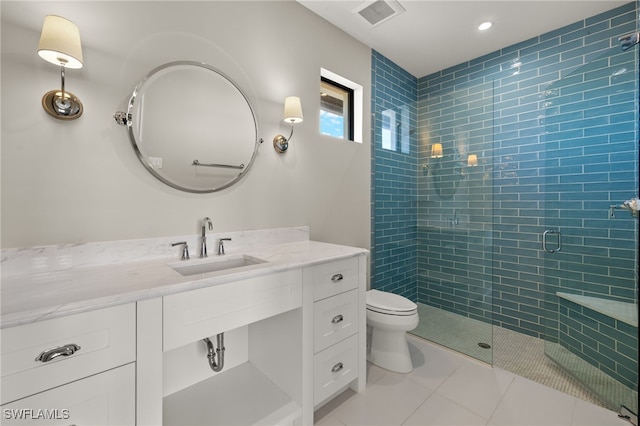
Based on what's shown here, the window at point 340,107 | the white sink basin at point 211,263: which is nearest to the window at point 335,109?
the window at point 340,107

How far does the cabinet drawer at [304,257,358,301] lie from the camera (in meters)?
1.43

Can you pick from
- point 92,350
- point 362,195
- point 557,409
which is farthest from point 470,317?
point 92,350

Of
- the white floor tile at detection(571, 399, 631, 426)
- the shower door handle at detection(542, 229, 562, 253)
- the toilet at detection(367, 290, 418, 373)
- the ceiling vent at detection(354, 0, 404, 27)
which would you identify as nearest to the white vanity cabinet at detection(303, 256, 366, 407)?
the toilet at detection(367, 290, 418, 373)

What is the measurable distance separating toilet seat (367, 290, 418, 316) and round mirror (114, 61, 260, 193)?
4.30 ft

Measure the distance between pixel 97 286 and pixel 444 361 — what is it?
222 centimetres

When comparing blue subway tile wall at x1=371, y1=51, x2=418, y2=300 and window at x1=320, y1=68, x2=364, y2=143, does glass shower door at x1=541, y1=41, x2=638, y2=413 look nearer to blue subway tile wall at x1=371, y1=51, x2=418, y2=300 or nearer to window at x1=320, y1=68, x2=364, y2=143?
blue subway tile wall at x1=371, y1=51, x2=418, y2=300

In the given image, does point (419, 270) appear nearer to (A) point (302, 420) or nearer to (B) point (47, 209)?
(A) point (302, 420)

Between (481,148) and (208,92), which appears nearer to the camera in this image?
(208,92)

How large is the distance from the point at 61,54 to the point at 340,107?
1963 millimetres

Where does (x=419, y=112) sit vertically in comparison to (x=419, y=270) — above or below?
above

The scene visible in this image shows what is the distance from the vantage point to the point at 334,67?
2316mm

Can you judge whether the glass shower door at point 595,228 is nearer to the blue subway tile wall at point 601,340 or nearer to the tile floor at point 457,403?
the blue subway tile wall at point 601,340

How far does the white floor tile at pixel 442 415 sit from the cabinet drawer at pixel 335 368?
38cm

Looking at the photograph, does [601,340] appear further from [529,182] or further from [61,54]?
[61,54]
